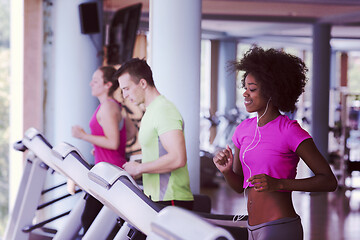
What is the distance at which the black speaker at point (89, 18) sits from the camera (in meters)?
4.80

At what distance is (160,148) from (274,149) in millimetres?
676

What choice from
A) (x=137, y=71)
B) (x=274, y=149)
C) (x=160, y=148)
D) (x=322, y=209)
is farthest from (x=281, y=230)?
(x=322, y=209)

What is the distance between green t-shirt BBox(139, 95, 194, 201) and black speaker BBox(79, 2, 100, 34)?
2.53 metres

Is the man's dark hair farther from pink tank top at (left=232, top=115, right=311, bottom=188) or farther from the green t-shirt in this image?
pink tank top at (left=232, top=115, right=311, bottom=188)

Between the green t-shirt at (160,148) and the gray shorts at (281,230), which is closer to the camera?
the gray shorts at (281,230)

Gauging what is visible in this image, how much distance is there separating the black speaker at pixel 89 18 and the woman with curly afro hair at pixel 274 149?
3018mm

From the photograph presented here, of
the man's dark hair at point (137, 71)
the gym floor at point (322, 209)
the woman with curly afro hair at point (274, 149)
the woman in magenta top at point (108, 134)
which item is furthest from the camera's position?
the gym floor at point (322, 209)

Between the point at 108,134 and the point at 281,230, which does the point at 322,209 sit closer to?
the point at 108,134

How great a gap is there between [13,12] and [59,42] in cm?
65

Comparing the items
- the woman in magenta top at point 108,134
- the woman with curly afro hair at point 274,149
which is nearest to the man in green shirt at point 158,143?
the woman with curly afro hair at point 274,149

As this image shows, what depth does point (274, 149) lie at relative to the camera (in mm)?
1918

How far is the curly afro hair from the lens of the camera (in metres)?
1.96

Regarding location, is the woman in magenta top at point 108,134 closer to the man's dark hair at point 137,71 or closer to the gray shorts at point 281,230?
the man's dark hair at point 137,71

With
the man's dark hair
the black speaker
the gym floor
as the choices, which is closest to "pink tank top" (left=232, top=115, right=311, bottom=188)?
the man's dark hair
